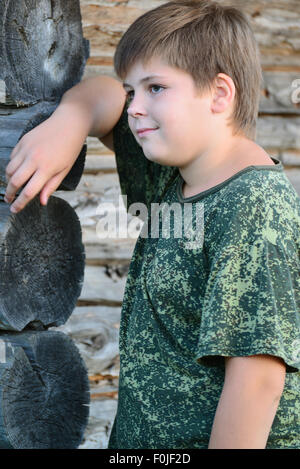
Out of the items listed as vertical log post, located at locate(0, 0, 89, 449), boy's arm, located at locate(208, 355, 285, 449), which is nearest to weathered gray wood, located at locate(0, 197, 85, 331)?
vertical log post, located at locate(0, 0, 89, 449)

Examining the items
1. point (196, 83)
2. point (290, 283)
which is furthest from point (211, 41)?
point (290, 283)

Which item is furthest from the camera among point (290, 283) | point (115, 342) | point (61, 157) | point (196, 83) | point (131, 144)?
point (115, 342)

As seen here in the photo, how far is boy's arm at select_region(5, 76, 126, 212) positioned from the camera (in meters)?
1.70

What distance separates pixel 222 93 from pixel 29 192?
0.49 meters

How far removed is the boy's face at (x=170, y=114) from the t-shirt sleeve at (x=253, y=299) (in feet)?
0.84

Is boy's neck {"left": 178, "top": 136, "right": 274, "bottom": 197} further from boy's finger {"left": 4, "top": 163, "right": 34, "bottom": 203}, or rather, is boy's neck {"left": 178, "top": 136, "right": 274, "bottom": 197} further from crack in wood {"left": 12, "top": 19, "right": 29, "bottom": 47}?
crack in wood {"left": 12, "top": 19, "right": 29, "bottom": 47}

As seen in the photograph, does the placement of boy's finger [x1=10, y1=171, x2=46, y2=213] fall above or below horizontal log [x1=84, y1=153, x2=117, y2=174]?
above

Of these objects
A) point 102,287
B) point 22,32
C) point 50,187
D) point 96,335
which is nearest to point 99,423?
point 96,335

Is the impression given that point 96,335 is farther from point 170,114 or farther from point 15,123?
point 170,114

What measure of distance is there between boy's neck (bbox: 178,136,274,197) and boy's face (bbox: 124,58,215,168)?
25mm

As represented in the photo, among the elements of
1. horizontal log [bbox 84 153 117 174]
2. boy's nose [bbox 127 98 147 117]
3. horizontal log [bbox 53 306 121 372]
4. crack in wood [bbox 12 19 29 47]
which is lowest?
horizontal log [bbox 53 306 121 372]

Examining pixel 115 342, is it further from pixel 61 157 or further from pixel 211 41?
pixel 211 41

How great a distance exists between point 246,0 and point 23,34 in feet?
5.11

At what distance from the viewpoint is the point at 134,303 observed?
5.91 feet
